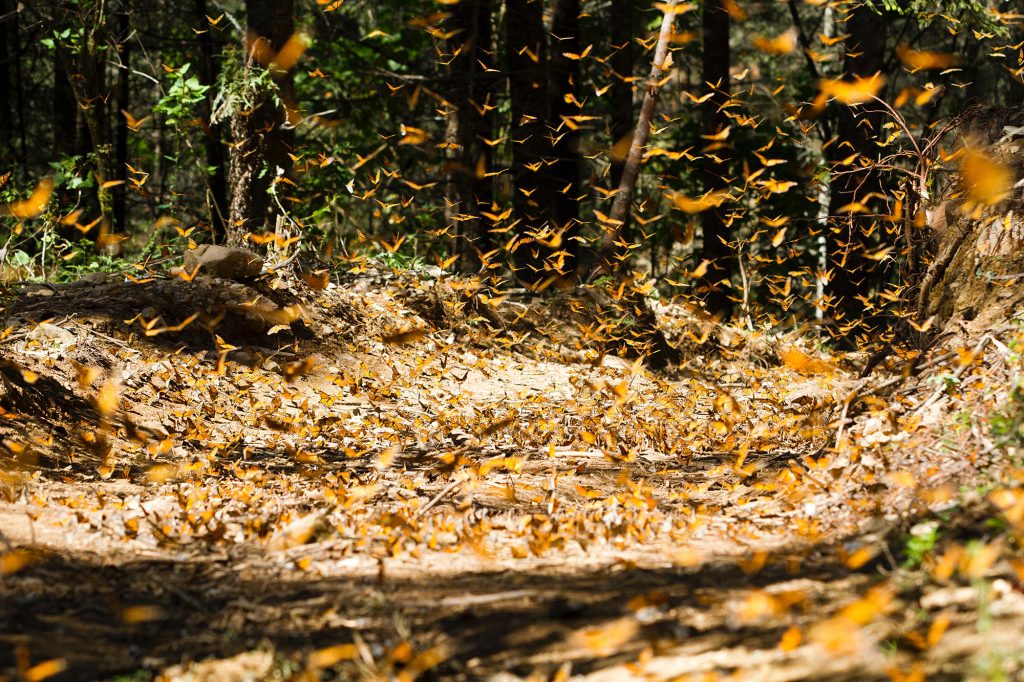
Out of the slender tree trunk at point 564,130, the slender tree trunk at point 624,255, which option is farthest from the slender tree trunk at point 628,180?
the slender tree trunk at point 564,130

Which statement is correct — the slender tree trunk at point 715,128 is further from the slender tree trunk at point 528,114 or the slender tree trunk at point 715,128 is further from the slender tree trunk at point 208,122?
the slender tree trunk at point 208,122

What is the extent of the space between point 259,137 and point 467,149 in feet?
8.04

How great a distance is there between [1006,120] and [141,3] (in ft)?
41.5

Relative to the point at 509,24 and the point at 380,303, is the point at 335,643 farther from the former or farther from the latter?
the point at 509,24

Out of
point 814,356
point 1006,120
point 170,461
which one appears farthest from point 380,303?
point 1006,120

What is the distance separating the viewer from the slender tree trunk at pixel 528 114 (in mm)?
10242

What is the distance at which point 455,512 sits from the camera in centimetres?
438

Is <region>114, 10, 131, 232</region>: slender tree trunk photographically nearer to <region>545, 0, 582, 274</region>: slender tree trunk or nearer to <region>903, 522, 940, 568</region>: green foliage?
<region>545, 0, 582, 274</region>: slender tree trunk

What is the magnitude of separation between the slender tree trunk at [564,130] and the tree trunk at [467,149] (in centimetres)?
85

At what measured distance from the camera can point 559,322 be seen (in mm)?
9609

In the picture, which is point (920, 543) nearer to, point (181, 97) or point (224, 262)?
point (224, 262)

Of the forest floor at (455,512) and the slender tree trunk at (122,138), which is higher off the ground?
the slender tree trunk at (122,138)

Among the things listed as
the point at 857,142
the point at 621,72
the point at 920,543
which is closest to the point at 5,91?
the point at 621,72

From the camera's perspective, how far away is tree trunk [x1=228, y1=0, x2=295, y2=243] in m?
8.59
